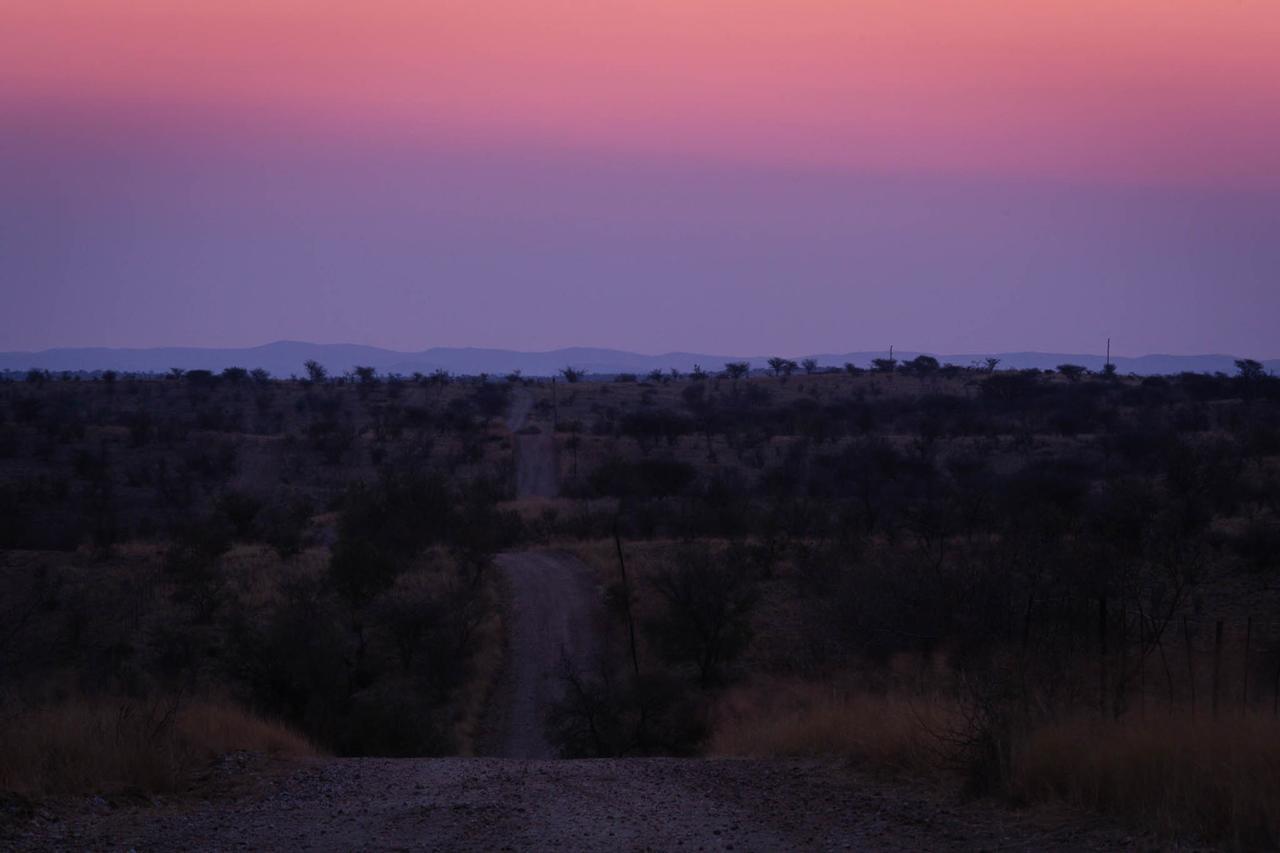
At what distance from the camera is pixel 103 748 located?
35.4 feet

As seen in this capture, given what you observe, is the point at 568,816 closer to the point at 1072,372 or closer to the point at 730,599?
the point at 730,599

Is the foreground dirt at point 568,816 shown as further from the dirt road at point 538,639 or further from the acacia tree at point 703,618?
the acacia tree at point 703,618

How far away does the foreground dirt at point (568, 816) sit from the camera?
28.5 ft

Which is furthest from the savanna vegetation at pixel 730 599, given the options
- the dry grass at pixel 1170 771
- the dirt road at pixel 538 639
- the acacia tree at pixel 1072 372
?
the acacia tree at pixel 1072 372

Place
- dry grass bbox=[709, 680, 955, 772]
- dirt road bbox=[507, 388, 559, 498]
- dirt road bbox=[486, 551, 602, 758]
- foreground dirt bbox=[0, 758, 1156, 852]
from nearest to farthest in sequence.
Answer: foreground dirt bbox=[0, 758, 1156, 852]
dry grass bbox=[709, 680, 955, 772]
dirt road bbox=[486, 551, 602, 758]
dirt road bbox=[507, 388, 559, 498]

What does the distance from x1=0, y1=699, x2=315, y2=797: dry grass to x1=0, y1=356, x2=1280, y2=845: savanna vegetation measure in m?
0.07

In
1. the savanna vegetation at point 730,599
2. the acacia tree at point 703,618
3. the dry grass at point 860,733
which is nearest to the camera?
the savanna vegetation at point 730,599

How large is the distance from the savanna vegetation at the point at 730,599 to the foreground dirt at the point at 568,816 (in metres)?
0.63

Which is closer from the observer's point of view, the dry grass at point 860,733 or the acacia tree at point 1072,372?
the dry grass at point 860,733

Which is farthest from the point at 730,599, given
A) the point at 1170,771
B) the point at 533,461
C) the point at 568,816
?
the point at 533,461

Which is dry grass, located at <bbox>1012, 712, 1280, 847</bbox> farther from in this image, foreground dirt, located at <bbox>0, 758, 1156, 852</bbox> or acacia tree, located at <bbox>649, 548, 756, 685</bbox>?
acacia tree, located at <bbox>649, 548, 756, 685</bbox>

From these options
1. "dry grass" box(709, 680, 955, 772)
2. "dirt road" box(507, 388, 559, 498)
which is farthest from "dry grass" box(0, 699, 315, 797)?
"dirt road" box(507, 388, 559, 498)

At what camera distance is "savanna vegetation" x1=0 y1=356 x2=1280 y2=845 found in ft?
35.3

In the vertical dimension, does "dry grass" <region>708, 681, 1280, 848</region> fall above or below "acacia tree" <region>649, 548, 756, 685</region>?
above
